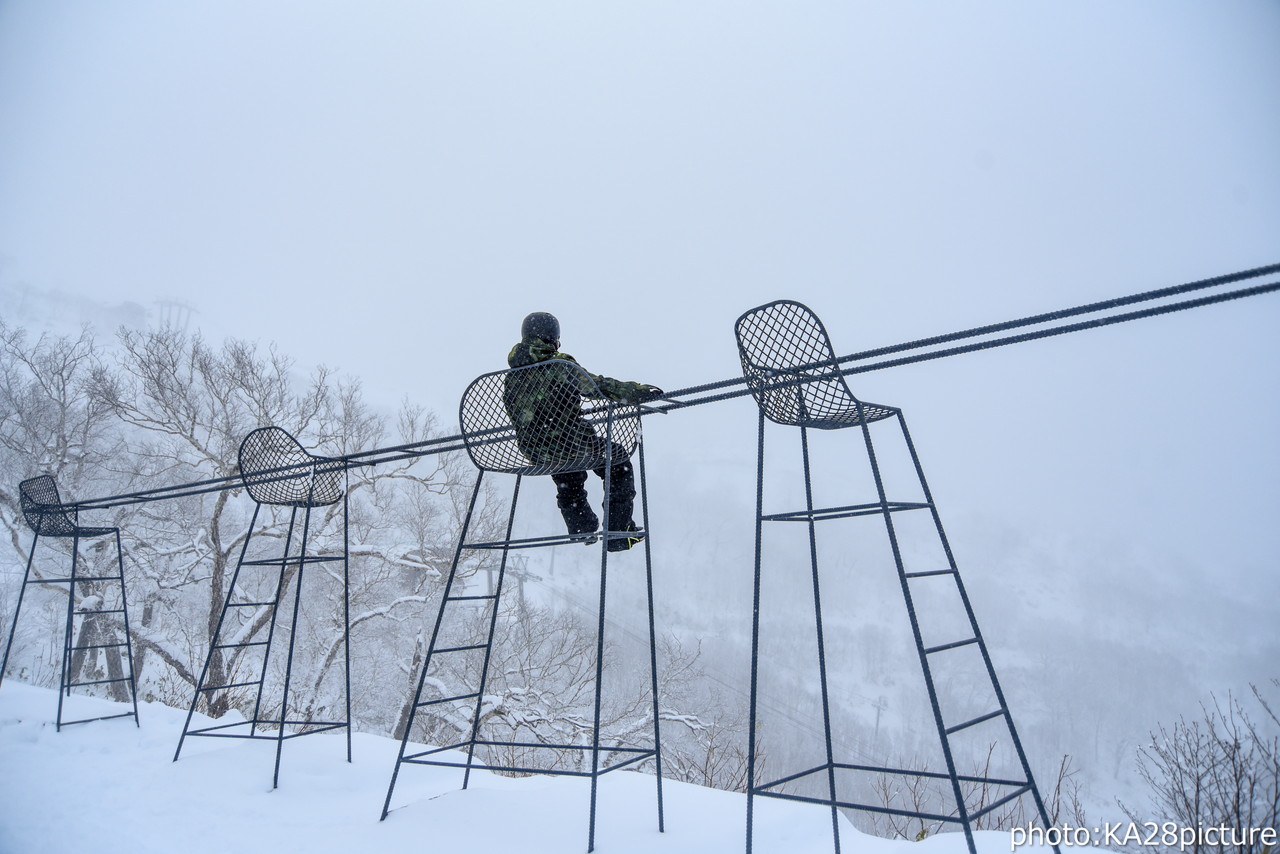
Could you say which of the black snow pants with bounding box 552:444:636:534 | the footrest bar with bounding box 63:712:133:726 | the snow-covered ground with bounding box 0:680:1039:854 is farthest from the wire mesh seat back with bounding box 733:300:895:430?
the footrest bar with bounding box 63:712:133:726

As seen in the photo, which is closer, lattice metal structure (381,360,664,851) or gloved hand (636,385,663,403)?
gloved hand (636,385,663,403)

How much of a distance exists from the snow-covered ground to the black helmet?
203 cm

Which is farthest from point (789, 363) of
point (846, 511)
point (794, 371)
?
point (846, 511)

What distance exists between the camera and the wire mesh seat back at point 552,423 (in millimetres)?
2598

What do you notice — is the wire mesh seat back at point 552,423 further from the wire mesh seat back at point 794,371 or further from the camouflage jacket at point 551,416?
the wire mesh seat back at point 794,371

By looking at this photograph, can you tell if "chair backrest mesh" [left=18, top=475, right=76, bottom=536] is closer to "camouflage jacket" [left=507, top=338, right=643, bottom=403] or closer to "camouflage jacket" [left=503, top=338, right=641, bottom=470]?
"camouflage jacket" [left=507, top=338, right=643, bottom=403]

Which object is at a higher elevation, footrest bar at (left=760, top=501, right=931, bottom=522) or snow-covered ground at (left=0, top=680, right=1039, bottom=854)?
footrest bar at (left=760, top=501, right=931, bottom=522)

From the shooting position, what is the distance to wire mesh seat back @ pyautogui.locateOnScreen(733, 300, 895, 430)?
2.01m

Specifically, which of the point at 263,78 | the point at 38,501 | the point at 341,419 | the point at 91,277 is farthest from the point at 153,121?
the point at 38,501

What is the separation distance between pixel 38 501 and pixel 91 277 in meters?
119

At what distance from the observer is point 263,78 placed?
19112 cm

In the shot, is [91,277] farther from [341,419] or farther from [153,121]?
[341,419]

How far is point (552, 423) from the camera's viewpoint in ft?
8.71

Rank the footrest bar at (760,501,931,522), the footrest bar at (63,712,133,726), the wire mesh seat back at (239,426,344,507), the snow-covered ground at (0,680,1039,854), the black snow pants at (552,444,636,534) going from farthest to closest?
the footrest bar at (63,712,133,726) < the wire mesh seat back at (239,426,344,507) < the black snow pants at (552,444,636,534) < the snow-covered ground at (0,680,1039,854) < the footrest bar at (760,501,931,522)
